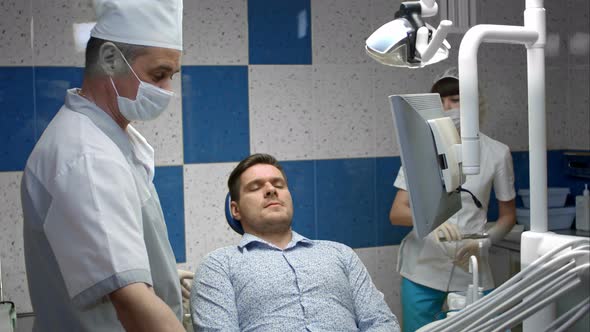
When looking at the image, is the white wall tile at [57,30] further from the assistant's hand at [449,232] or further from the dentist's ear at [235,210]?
the assistant's hand at [449,232]

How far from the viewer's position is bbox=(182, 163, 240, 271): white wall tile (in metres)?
3.25

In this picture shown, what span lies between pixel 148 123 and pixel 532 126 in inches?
80.3

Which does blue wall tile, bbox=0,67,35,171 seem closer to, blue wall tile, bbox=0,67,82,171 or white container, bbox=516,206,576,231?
blue wall tile, bbox=0,67,82,171

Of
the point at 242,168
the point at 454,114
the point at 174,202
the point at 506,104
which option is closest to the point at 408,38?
the point at 242,168

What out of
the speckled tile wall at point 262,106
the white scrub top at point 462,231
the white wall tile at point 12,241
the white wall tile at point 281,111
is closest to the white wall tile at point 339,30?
the speckled tile wall at point 262,106

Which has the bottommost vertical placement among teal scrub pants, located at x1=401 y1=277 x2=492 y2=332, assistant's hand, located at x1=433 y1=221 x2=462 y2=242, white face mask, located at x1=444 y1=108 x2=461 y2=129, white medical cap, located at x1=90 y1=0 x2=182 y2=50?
teal scrub pants, located at x1=401 y1=277 x2=492 y2=332

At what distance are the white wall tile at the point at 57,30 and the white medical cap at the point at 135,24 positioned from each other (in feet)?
4.79

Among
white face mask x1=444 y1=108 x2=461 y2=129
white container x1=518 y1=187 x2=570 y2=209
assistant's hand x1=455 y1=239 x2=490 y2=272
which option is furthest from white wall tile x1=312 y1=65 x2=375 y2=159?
white container x1=518 y1=187 x2=570 y2=209

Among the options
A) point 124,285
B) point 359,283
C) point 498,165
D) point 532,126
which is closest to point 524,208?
point 498,165

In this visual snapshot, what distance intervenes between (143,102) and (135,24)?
0.57ft

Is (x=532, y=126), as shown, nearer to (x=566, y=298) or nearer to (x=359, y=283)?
(x=566, y=298)

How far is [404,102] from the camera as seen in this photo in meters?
1.52

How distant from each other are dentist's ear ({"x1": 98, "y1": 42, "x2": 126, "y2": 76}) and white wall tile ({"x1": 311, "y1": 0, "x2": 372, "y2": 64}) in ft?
6.22

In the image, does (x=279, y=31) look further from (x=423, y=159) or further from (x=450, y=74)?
(x=423, y=159)
